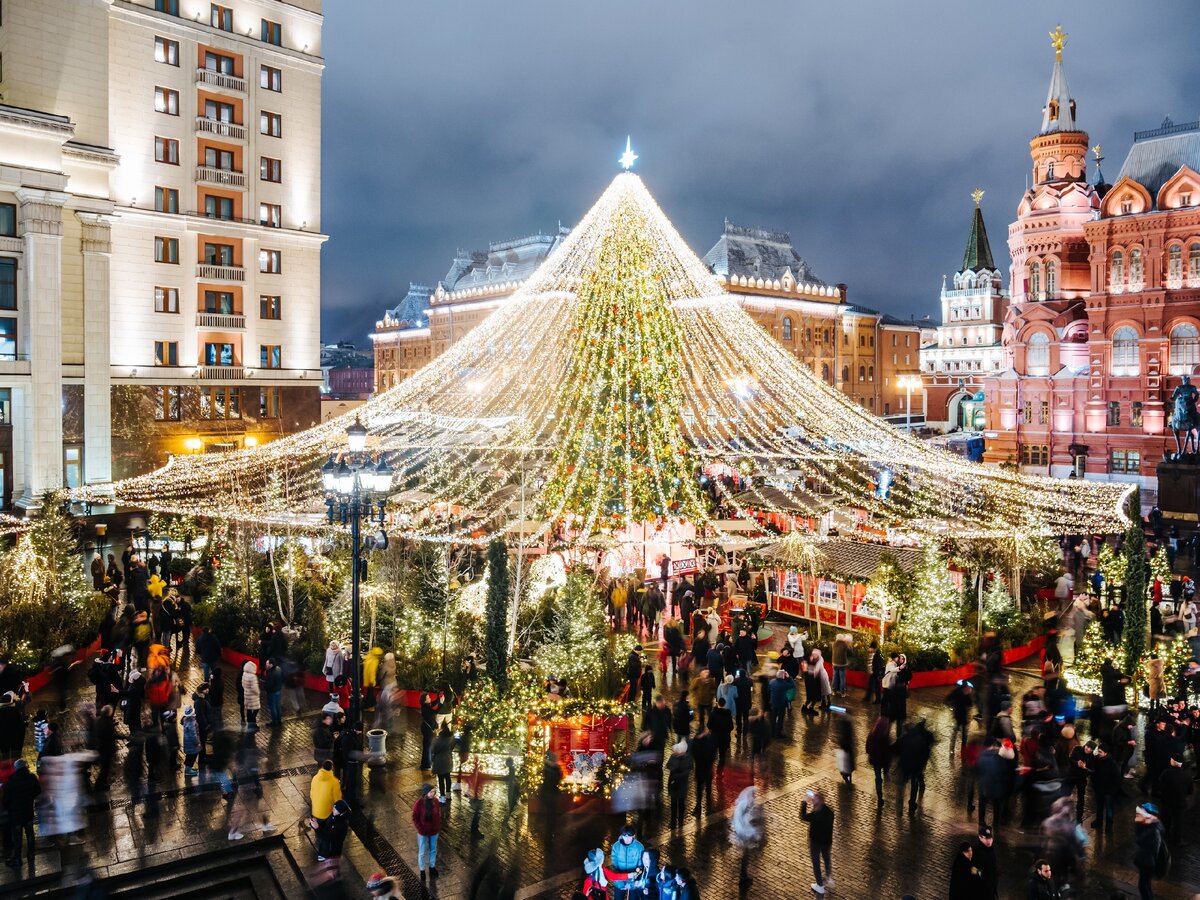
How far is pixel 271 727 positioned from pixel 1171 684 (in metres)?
15.4

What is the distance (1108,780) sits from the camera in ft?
36.5

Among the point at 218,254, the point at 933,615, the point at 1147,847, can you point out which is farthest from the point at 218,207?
the point at 1147,847

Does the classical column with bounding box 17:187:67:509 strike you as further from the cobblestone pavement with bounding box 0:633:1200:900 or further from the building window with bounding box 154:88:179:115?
the cobblestone pavement with bounding box 0:633:1200:900

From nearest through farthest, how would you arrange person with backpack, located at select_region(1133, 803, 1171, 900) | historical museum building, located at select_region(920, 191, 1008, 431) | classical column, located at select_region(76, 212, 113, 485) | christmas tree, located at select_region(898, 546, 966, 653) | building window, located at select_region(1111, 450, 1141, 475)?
1. person with backpack, located at select_region(1133, 803, 1171, 900)
2. christmas tree, located at select_region(898, 546, 966, 653)
3. classical column, located at select_region(76, 212, 113, 485)
4. building window, located at select_region(1111, 450, 1141, 475)
5. historical museum building, located at select_region(920, 191, 1008, 431)

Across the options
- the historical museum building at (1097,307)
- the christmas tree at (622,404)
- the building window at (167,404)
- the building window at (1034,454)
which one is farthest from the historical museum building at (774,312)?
the christmas tree at (622,404)

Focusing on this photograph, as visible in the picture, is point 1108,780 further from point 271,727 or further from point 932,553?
point 271,727

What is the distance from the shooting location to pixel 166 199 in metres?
36.7

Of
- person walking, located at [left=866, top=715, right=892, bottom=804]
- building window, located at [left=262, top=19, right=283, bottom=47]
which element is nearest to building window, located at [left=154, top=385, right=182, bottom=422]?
building window, located at [left=262, top=19, right=283, bottom=47]

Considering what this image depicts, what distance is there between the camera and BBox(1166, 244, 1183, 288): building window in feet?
151

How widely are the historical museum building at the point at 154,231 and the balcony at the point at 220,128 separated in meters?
0.08

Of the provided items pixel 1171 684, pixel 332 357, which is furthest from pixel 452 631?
pixel 332 357

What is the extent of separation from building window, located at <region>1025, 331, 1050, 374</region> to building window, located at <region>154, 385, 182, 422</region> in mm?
47107

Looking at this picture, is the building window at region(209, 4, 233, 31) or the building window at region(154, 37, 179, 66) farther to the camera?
the building window at region(209, 4, 233, 31)

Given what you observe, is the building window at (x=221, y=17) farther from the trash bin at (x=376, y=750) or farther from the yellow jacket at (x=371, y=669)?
the trash bin at (x=376, y=750)
